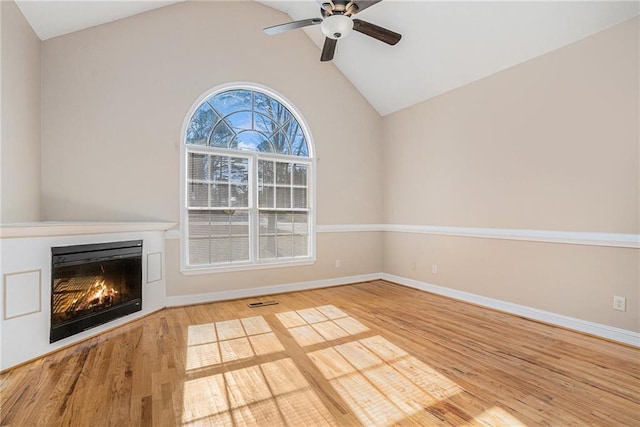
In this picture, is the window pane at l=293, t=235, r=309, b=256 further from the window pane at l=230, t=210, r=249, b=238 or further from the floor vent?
the floor vent

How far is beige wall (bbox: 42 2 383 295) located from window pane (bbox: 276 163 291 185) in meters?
0.46

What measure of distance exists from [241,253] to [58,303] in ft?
6.35

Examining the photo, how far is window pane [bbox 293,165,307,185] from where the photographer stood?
4.47 meters

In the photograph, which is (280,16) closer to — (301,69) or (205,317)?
(301,69)

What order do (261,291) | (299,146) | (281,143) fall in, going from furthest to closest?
(299,146) → (281,143) → (261,291)

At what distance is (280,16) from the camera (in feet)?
14.3

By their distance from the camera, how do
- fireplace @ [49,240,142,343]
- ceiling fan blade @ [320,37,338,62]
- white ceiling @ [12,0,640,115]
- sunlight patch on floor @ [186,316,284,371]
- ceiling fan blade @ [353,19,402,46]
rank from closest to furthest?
sunlight patch on floor @ [186,316,284,371] → fireplace @ [49,240,142,343] → white ceiling @ [12,0,640,115] → ceiling fan blade @ [353,19,402,46] → ceiling fan blade @ [320,37,338,62]

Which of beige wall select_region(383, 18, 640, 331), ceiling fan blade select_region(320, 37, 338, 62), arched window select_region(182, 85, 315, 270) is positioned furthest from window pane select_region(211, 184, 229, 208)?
beige wall select_region(383, 18, 640, 331)

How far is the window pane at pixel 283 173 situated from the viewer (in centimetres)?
435

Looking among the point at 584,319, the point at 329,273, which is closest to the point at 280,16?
the point at 329,273

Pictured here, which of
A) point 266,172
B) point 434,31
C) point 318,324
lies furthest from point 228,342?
point 434,31

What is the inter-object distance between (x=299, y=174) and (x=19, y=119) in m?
2.96

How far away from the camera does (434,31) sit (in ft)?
11.6

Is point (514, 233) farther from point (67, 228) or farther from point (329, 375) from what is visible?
point (67, 228)
